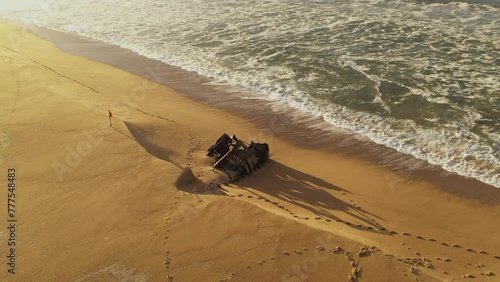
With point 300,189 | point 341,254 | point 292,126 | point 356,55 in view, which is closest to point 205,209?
point 300,189

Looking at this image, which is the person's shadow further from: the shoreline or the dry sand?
the shoreline

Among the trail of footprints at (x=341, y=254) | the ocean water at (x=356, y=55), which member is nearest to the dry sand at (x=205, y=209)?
the trail of footprints at (x=341, y=254)

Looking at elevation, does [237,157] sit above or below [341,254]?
above

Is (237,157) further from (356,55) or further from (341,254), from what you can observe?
(356,55)

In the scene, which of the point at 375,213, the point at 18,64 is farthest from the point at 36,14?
the point at 375,213

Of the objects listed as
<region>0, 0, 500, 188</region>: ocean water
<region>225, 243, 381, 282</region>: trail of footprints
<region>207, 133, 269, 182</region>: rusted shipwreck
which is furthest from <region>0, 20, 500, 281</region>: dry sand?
A: <region>0, 0, 500, 188</region>: ocean water
